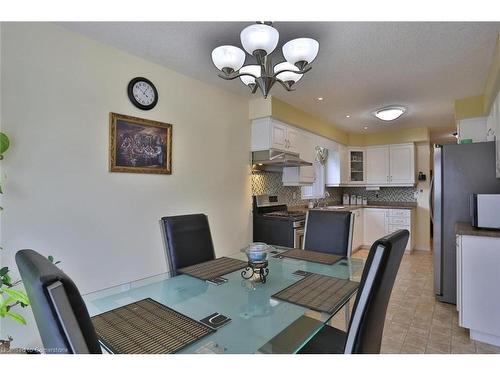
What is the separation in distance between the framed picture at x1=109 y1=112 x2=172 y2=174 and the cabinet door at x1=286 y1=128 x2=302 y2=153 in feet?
5.64

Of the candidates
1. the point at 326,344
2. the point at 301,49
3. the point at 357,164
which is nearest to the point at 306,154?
the point at 357,164

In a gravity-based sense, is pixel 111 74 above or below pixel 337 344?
above

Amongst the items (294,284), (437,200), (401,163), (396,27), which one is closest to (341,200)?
(401,163)

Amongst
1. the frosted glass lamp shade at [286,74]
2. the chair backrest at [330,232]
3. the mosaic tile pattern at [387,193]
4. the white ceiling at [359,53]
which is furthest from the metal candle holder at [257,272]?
the mosaic tile pattern at [387,193]

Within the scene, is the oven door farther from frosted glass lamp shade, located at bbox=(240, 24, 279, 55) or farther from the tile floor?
frosted glass lamp shade, located at bbox=(240, 24, 279, 55)

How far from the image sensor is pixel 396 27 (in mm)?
1840

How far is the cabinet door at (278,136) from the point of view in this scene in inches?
132

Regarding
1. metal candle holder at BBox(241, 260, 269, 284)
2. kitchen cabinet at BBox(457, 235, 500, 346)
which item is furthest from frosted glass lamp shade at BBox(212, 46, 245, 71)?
kitchen cabinet at BBox(457, 235, 500, 346)

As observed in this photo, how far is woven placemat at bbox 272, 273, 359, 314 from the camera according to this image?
1.17 metres

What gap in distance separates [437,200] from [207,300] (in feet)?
8.62

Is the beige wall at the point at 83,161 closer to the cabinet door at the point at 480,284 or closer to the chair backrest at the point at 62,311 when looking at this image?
A: the chair backrest at the point at 62,311
